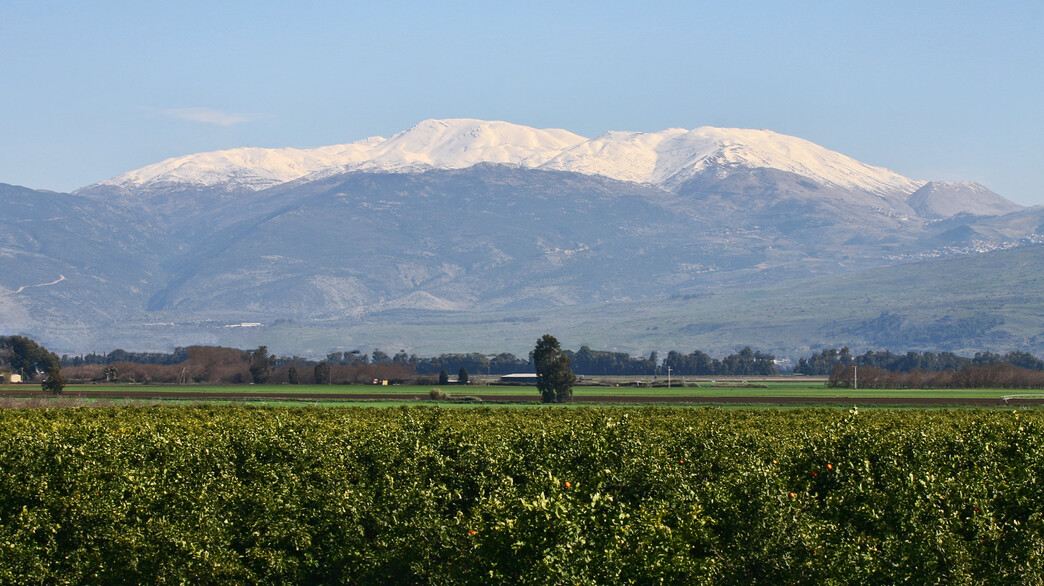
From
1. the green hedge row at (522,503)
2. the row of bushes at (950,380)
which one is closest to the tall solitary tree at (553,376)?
the row of bushes at (950,380)

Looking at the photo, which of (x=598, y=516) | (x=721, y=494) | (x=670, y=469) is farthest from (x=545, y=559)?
(x=670, y=469)

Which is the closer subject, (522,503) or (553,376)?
(522,503)

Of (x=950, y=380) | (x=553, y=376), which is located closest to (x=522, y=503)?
(x=553, y=376)

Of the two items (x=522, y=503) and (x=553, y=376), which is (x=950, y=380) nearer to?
(x=553, y=376)

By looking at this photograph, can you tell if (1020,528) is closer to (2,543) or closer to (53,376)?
(2,543)

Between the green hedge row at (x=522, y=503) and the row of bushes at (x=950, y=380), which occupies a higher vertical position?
the row of bushes at (x=950, y=380)

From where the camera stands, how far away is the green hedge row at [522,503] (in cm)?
2811

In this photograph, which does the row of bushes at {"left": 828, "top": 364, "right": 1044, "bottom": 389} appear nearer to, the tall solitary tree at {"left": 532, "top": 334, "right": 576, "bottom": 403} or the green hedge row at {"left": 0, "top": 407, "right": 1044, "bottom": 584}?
the tall solitary tree at {"left": 532, "top": 334, "right": 576, "bottom": 403}

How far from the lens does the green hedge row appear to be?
92.2 feet

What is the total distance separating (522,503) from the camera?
27.8 meters

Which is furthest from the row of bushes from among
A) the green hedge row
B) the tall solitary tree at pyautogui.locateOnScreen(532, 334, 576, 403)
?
the green hedge row

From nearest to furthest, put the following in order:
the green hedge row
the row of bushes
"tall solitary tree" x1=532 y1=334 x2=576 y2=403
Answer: the green hedge row → "tall solitary tree" x1=532 y1=334 x2=576 y2=403 → the row of bushes

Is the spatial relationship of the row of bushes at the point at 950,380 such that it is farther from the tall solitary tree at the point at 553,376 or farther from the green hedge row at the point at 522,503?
the green hedge row at the point at 522,503

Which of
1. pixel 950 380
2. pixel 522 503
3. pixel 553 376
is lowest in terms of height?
pixel 522 503
